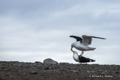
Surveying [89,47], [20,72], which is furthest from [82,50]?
[20,72]

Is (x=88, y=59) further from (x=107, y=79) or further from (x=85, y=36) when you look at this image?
(x=107, y=79)

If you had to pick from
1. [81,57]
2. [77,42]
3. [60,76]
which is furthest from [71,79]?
[77,42]

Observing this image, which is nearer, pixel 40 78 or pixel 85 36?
pixel 40 78

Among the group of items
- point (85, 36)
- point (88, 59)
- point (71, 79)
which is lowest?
point (71, 79)

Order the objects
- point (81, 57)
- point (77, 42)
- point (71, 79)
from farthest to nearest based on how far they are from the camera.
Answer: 1. point (77, 42)
2. point (81, 57)
3. point (71, 79)

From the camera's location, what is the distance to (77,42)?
25.0 m

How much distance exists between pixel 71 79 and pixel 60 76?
2.47 feet

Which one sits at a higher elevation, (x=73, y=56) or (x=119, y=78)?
(x=73, y=56)

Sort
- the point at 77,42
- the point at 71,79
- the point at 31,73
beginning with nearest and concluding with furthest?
1. the point at 71,79
2. the point at 31,73
3. the point at 77,42

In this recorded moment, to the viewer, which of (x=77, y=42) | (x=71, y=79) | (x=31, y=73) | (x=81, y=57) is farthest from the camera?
(x=77, y=42)

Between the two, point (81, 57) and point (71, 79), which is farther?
point (81, 57)

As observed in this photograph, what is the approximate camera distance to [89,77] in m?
14.1

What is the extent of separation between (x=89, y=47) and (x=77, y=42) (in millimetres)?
1043

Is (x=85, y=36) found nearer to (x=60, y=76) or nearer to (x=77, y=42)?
(x=77, y=42)
